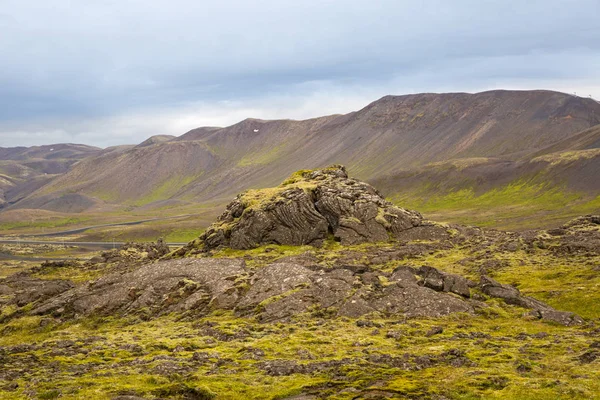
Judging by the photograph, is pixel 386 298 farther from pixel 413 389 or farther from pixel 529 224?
pixel 529 224

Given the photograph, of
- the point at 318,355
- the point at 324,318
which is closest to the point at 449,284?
the point at 324,318

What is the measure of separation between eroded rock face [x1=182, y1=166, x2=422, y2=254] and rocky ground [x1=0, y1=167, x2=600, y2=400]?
347 millimetres

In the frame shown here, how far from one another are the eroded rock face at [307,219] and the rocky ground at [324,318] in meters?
0.35

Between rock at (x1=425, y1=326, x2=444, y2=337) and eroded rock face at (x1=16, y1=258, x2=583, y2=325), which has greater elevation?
eroded rock face at (x1=16, y1=258, x2=583, y2=325)

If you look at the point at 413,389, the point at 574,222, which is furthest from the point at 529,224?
the point at 413,389

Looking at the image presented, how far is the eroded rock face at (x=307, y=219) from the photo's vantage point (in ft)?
363

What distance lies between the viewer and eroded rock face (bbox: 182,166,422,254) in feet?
363

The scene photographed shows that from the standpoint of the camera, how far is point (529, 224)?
198 meters

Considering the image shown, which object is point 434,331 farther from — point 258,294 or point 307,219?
point 307,219

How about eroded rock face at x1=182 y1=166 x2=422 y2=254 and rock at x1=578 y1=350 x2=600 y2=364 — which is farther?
eroded rock face at x1=182 y1=166 x2=422 y2=254

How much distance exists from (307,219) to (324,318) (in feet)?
165

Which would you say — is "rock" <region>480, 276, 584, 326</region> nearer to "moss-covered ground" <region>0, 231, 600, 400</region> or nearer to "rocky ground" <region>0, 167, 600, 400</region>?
"rocky ground" <region>0, 167, 600, 400</region>

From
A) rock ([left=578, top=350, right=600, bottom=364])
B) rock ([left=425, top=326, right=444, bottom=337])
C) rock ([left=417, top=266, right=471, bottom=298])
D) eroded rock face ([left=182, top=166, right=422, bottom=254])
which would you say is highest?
eroded rock face ([left=182, top=166, right=422, bottom=254])

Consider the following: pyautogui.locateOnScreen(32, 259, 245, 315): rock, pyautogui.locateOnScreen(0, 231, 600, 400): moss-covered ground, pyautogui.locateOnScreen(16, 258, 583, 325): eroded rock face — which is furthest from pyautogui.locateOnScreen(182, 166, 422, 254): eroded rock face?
pyautogui.locateOnScreen(0, 231, 600, 400): moss-covered ground
